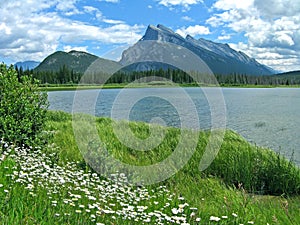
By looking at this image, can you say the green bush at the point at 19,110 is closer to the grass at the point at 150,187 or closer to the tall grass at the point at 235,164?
the grass at the point at 150,187

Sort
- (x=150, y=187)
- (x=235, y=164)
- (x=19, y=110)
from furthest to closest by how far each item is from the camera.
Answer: (x=235, y=164)
(x=19, y=110)
(x=150, y=187)

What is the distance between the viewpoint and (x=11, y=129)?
33.4 feet

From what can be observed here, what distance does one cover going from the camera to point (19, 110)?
1077 centimetres

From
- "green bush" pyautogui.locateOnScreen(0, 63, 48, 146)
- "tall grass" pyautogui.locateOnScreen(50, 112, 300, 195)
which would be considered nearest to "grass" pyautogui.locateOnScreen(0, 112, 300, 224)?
"tall grass" pyautogui.locateOnScreen(50, 112, 300, 195)

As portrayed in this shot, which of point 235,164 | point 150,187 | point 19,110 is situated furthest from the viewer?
point 235,164

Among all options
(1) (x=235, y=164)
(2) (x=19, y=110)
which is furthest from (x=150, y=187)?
(2) (x=19, y=110)

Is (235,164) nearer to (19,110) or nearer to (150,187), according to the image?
(150,187)

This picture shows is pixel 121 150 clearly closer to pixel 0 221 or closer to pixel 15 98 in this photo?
pixel 15 98

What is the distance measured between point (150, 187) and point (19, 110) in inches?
195

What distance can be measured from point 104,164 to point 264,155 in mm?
6228

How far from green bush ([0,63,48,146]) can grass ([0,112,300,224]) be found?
0.60 metres

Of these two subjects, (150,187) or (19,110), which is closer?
(150,187)

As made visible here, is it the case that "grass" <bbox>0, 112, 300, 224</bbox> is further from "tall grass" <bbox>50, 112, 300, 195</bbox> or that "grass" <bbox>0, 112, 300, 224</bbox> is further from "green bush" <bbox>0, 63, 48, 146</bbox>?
"green bush" <bbox>0, 63, 48, 146</bbox>

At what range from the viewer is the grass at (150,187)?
5.47m
